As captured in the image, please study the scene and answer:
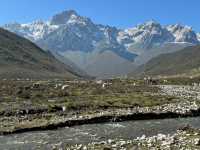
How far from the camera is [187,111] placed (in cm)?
6294

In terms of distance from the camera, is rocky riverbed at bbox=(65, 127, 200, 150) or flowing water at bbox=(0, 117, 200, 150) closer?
rocky riverbed at bbox=(65, 127, 200, 150)

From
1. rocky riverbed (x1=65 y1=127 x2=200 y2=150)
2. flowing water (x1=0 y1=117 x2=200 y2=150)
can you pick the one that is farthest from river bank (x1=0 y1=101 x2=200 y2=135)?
rocky riverbed (x1=65 y1=127 x2=200 y2=150)

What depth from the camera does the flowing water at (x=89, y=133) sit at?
42.3 m

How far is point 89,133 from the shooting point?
48188 millimetres

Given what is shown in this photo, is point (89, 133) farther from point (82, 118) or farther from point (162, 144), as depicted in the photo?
point (162, 144)

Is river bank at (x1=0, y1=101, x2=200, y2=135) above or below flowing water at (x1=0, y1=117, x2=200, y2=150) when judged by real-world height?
above

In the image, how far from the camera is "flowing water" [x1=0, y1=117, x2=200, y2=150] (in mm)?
42344

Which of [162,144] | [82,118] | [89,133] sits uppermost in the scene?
[82,118]

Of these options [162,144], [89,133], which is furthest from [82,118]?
[162,144]

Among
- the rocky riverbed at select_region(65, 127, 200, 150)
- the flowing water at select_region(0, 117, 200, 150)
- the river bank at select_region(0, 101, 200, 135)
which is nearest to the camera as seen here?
the rocky riverbed at select_region(65, 127, 200, 150)

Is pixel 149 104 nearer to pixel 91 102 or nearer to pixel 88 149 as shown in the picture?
pixel 91 102

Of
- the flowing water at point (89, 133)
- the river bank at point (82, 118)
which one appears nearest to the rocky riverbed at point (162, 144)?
the flowing water at point (89, 133)

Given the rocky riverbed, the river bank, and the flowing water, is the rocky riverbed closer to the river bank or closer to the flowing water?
the flowing water

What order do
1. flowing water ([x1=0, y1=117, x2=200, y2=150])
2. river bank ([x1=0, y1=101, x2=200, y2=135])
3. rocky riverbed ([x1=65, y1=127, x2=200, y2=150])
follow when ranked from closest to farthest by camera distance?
1. rocky riverbed ([x1=65, y1=127, x2=200, y2=150])
2. flowing water ([x1=0, y1=117, x2=200, y2=150])
3. river bank ([x1=0, y1=101, x2=200, y2=135])
